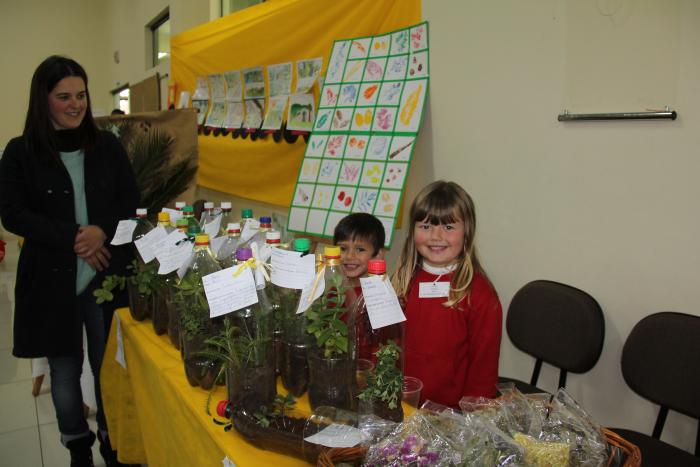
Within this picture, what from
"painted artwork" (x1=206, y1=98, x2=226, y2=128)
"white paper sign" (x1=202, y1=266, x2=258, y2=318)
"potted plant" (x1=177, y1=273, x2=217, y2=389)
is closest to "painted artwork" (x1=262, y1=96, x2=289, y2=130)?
"painted artwork" (x1=206, y1=98, x2=226, y2=128)

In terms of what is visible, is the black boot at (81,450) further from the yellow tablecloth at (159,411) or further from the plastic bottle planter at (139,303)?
the plastic bottle planter at (139,303)

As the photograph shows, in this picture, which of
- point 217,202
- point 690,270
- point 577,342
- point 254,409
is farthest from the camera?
point 217,202

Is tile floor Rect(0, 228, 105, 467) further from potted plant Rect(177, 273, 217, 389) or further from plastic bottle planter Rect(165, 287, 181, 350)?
potted plant Rect(177, 273, 217, 389)

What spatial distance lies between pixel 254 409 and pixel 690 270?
4.77ft

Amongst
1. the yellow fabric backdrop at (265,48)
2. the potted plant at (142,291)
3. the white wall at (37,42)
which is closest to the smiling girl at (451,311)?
the potted plant at (142,291)

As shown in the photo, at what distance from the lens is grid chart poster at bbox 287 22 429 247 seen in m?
2.32

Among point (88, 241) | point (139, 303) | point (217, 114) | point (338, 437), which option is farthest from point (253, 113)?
point (338, 437)

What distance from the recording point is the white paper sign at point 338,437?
84cm

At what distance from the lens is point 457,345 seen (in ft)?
4.96

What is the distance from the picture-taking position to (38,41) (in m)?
8.12

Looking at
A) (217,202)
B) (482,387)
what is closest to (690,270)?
(482,387)

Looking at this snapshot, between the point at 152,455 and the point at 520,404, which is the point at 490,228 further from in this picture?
the point at 152,455

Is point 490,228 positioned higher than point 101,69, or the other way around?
point 101,69

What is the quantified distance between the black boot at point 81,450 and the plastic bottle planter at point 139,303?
0.69 meters
